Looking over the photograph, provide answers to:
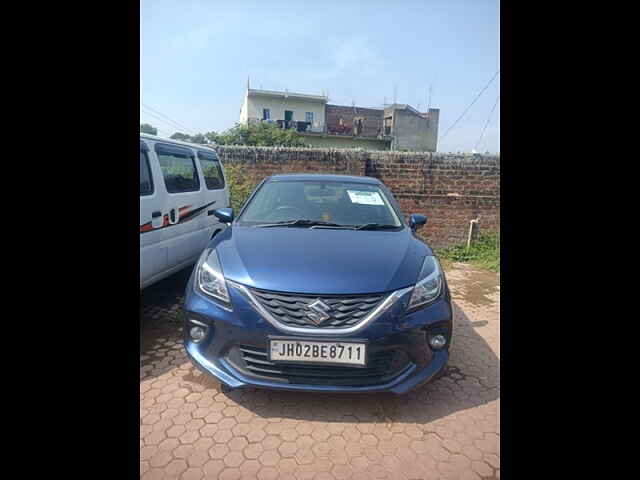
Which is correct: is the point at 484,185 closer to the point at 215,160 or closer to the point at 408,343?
the point at 215,160

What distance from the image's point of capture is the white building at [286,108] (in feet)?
104

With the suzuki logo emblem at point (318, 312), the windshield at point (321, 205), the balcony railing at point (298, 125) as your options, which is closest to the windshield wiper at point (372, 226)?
the windshield at point (321, 205)

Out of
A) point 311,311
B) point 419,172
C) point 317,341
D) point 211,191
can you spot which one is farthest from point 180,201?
point 419,172

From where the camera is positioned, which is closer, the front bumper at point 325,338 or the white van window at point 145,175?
the front bumper at point 325,338

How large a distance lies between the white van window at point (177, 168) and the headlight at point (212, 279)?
5.96ft

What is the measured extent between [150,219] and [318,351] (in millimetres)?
2377

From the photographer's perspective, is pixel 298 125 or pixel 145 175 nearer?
pixel 145 175

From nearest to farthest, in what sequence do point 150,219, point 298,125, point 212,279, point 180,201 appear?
1. point 212,279
2. point 150,219
3. point 180,201
4. point 298,125

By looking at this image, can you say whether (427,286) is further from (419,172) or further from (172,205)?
(419,172)

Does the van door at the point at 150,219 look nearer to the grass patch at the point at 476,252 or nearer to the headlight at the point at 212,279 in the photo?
the headlight at the point at 212,279

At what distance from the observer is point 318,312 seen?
179 cm

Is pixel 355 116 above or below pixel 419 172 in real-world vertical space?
above
